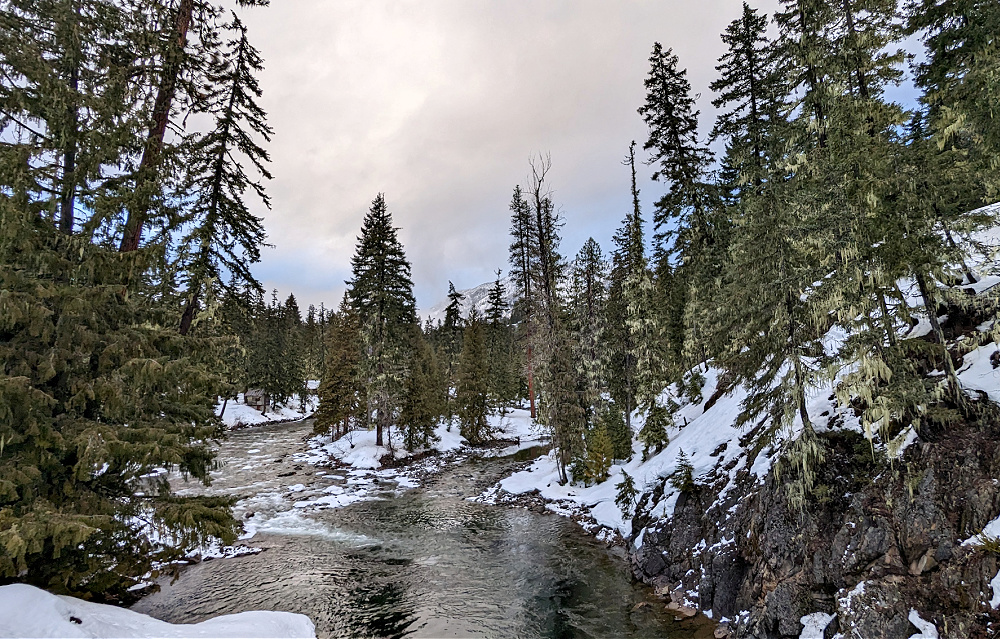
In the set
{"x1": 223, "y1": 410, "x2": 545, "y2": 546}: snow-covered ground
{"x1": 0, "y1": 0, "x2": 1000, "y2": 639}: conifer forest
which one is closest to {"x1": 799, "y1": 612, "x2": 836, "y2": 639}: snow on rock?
{"x1": 0, "y1": 0, "x2": 1000, "y2": 639}: conifer forest

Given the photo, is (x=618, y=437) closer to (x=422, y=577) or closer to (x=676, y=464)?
(x=676, y=464)

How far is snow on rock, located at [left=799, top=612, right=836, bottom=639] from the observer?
8086mm

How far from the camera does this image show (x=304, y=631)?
9.54 meters

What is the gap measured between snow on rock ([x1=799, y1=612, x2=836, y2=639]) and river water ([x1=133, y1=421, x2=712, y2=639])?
2.37 metres

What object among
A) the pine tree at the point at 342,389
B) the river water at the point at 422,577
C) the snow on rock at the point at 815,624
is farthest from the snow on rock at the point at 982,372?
the pine tree at the point at 342,389

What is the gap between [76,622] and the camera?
6.57m

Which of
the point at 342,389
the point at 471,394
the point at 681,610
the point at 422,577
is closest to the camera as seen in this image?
the point at 681,610

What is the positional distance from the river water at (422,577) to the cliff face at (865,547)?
1644mm

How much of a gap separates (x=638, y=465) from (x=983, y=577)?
14.8 metres

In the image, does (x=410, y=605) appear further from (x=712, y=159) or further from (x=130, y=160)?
(x=712, y=159)

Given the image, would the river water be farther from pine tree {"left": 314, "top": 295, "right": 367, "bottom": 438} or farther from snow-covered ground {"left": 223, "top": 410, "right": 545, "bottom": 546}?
pine tree {"left": 314, "top": 295, "right": 367, "bottom": 438}

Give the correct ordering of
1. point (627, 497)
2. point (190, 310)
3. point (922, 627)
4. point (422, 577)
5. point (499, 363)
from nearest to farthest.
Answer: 1. point (922, 627)
2. point (190, 310)
3. point (422, 577)
4. point (627, 497)
5. point (499, 363)

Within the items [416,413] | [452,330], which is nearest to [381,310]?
[416,413]

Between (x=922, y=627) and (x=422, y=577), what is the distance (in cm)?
1215
